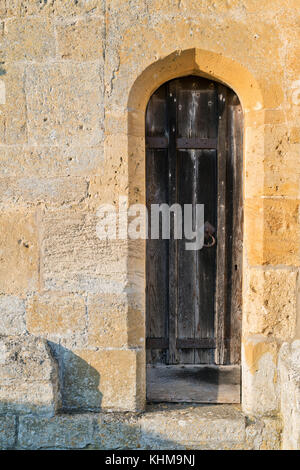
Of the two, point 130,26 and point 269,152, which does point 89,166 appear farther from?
point 269,152

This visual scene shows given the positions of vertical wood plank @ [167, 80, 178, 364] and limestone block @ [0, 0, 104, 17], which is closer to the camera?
limestone block @ [0, 0, 104, 17]

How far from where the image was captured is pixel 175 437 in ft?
8.16

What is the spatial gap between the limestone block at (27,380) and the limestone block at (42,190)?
923 millimetres

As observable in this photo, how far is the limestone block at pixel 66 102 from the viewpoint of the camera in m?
2.48

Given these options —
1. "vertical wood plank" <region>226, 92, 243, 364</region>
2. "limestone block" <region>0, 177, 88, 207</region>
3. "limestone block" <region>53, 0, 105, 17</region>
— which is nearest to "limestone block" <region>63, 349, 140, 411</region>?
"vertical wood plank" <region>226, 92, 243, 364</region>

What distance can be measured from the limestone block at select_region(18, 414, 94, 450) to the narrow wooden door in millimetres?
509

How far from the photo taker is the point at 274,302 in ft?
8.30

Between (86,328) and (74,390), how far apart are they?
41 centimetres

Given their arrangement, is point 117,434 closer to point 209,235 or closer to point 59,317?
point 59,317

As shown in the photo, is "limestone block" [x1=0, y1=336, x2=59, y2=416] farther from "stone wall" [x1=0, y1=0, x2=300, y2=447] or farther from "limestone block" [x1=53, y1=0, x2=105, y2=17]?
"limestone block" [x1=53, y1=0, x2=105, y2=17]

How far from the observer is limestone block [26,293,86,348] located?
2547 mm

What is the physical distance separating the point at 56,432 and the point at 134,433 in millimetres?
486

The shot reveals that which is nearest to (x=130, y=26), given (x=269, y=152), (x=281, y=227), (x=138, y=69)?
(x=138, y=69)

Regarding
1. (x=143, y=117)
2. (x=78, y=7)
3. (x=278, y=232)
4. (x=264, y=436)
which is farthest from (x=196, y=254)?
(x=78, y=7)
